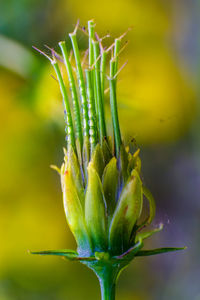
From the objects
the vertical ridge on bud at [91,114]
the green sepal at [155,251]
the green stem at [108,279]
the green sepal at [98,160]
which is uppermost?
the vertical ridge on bud at [91,114]

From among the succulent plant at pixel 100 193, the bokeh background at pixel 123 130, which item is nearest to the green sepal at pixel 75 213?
the succulent plant at pixel 100 193

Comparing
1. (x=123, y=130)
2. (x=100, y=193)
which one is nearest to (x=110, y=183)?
(x=100, y=193)

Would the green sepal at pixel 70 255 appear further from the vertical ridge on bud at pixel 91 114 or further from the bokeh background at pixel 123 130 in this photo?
the bokeh background at pixel 123 130

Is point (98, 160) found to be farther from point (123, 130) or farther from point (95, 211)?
point (123, 130)

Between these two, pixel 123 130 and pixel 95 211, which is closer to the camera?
pixel 95 211

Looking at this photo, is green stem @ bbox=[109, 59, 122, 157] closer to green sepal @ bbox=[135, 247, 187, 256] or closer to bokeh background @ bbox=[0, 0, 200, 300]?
green sepal @ bbox=[135, 247, 187, 256]

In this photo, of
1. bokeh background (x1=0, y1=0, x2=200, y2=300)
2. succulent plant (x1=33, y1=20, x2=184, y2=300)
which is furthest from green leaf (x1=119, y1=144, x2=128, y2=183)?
bokeh background (x1=0, y1=0, x2=200, y2=300)

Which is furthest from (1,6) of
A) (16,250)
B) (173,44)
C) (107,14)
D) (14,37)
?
(16,250)
